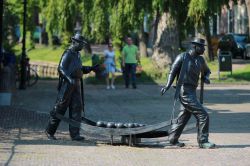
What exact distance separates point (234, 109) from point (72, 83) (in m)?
7.33

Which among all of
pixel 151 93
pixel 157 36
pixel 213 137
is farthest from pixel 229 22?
pixel 213 137

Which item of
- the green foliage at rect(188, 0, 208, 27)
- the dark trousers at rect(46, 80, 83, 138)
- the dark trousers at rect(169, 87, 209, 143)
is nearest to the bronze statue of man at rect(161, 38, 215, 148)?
the dark trousers at rect(169, 87, 209, 143)

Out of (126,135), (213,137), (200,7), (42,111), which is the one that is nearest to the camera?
(126,135)

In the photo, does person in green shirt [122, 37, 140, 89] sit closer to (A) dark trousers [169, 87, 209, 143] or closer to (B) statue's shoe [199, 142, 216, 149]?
(A) dark trousers [169, 87, 209, 143]

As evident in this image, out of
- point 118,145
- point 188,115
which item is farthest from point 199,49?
point 118,145

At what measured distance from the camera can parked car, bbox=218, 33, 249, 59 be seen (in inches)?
1810

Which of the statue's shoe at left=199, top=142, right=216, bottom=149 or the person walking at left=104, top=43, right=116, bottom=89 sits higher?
the person walking at left=104, top=43, right=116, bottom=89

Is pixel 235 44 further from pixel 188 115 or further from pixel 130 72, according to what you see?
pixel 188 115

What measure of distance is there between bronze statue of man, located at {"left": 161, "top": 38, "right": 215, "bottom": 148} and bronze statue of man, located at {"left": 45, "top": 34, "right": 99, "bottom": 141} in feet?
5.54

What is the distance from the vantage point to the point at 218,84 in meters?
29.2

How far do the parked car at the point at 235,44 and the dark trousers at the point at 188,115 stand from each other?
103ft

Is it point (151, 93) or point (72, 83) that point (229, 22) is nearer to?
point (151, 93)

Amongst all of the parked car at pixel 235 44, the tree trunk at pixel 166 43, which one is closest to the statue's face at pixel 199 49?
the tree trunk at pixel 166 43

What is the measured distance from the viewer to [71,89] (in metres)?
14.3
